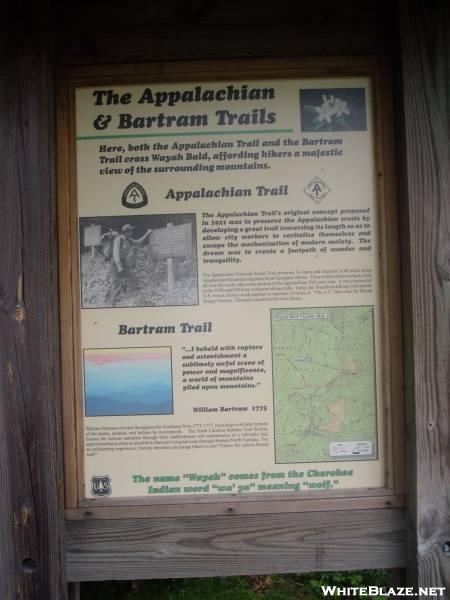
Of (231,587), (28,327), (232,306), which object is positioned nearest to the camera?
(28,327)

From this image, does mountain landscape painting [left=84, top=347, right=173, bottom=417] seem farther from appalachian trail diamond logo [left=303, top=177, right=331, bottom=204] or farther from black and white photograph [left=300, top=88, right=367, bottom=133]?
black and white photograph [left=300, top=88, right=367, bottom=133]

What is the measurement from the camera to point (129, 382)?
193cm

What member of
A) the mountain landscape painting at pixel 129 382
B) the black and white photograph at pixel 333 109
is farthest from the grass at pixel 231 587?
the black and white photograph at pixel 333 109

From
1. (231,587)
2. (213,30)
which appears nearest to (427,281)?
(213,30)

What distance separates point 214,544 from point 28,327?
1.12m

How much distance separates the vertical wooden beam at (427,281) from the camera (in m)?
1.81

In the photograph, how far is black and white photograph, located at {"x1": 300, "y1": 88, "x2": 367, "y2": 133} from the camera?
197 centimetres

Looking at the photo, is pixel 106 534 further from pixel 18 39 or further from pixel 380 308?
pixel 18 39

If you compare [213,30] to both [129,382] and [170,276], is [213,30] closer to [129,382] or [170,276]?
[170,276]

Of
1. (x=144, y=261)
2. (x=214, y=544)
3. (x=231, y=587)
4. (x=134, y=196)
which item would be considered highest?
(x=134, y=196)

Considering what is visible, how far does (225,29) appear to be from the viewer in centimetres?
198

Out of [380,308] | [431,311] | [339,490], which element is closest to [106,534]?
[339,490]

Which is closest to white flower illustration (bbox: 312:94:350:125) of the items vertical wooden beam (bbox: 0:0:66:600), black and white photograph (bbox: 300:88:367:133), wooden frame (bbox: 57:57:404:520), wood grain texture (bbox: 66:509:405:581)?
black and white photograph (bbox: 300:88:367:133)

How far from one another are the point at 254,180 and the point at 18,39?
1070mm
